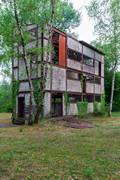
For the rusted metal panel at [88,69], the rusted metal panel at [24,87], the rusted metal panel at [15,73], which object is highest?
the rusted metal panel at [88,69]

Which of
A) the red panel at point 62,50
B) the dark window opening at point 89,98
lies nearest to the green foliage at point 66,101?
the red panel at point 62,50

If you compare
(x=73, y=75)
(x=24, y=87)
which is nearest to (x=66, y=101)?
(x=73, y=75)

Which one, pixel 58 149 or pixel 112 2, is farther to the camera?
pixel 112 2

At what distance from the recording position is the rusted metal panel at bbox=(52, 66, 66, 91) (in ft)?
89.8

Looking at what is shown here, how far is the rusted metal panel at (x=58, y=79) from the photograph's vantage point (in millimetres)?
27362

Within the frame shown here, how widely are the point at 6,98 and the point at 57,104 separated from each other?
31973 mm

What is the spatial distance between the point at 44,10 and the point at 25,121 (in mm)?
9168

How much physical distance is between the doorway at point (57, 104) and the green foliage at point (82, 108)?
10.3 ft

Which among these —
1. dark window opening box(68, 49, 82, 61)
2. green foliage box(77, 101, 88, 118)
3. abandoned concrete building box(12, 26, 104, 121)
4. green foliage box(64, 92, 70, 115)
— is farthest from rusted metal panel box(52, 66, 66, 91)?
green foliage box(77, 101, 88, 118)

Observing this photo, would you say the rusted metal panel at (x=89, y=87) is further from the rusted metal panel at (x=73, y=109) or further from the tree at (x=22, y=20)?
the tree at (x=22, y=20)

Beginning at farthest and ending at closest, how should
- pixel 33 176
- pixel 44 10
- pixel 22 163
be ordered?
pixel 44 10
pixel 22 163
pixel 33 176

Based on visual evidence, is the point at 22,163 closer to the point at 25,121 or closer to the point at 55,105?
the point at 25,121

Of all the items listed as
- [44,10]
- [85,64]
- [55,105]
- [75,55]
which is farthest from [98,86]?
[44,10]

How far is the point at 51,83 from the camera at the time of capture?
2680 cm
